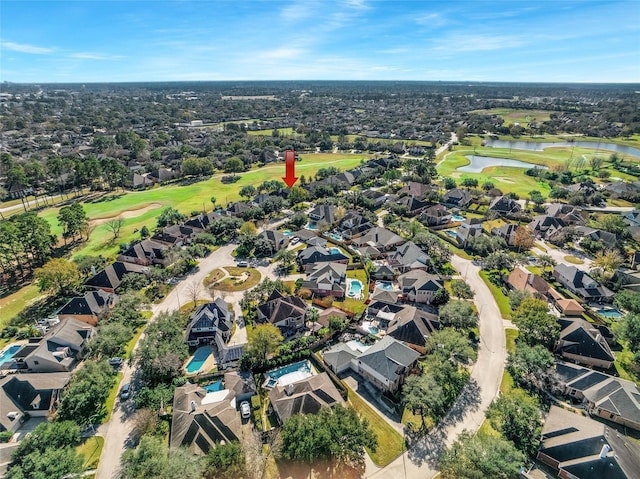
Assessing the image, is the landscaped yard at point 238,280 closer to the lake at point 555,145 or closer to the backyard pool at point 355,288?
the backyard pool at point 355,288

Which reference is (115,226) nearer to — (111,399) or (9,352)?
(9,352)

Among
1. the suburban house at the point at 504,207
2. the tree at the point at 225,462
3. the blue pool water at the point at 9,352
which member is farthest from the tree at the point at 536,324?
the blue pool water at the point at 9,352

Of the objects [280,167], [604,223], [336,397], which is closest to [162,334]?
[336,397]

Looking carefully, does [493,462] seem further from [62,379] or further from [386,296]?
[62,379]

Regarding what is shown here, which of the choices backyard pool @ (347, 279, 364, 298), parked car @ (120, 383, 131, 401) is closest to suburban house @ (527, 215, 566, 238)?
backyard pool @ (347, 279, 364, 298)

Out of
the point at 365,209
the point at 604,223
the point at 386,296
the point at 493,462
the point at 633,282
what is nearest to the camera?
the point at 493,462
